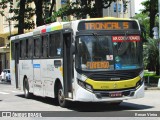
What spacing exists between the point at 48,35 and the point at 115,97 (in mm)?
4455

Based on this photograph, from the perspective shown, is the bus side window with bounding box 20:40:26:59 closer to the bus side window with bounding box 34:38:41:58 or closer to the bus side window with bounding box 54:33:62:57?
the bus side window with bounding box 34:38:41:58

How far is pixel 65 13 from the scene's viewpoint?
34812 millimetres

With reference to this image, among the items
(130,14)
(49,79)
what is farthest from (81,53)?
(130,14)

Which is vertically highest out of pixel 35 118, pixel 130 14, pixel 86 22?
pixel 130 14

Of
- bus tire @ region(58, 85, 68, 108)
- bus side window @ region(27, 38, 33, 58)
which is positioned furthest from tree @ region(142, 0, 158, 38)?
bus tire @ region(58, 85, 68, 108)

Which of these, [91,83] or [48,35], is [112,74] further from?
[48,35]

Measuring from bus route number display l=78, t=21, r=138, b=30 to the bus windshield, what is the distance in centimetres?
35

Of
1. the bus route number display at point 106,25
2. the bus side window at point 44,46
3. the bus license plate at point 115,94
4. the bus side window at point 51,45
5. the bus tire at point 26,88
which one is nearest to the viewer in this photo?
the bus license plate at point 115,94

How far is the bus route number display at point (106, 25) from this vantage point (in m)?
15.4

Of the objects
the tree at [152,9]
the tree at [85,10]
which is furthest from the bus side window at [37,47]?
the tree at [152,9]

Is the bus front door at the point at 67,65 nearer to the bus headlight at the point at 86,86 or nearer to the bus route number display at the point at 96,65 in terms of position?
the bus headlight at the point at 86,86

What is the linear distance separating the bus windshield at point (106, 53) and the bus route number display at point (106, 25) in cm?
35

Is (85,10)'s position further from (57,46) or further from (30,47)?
(57,46)

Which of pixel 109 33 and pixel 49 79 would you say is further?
pixel 49 79
